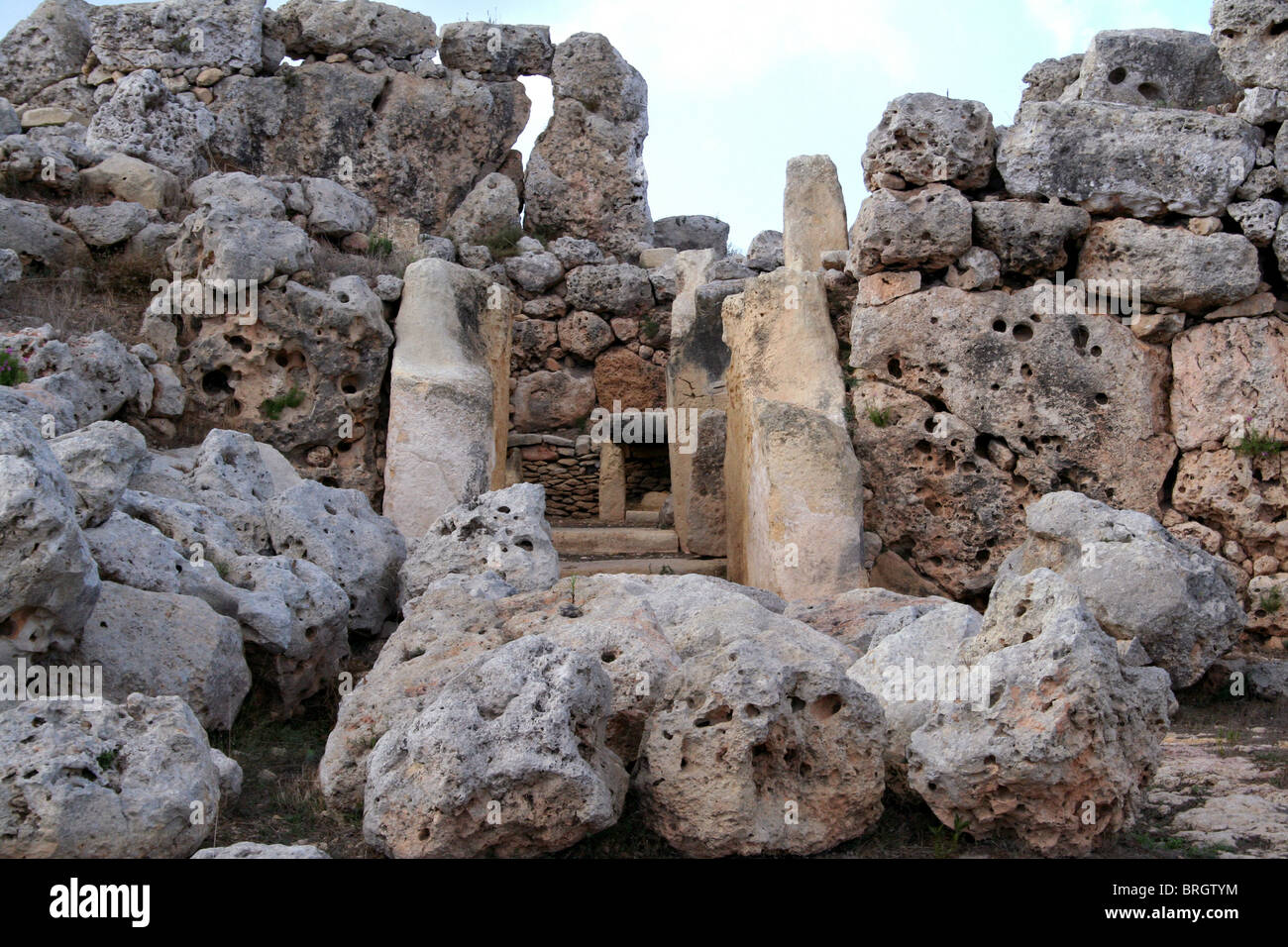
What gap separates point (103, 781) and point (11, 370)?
3531mm

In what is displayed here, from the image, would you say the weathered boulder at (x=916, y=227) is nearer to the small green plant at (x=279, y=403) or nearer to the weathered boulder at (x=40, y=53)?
the small green plant at (x=279, y=403)

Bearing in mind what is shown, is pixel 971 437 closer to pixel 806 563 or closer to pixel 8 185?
pixel 806 563

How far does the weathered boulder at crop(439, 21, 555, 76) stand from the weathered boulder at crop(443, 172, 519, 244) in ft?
4.27

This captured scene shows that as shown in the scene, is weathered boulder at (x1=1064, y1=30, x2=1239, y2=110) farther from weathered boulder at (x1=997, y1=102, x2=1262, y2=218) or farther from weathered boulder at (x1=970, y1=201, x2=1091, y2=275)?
weathered boulder at (x1=970, y1=201, x2=1091, y2=275)

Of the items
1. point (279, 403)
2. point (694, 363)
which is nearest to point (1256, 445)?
point (694, 363)

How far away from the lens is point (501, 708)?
11.2 ft

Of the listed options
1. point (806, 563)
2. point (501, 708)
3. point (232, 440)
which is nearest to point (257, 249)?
point (232, 440)

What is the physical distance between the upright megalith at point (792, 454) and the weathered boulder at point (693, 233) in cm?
561

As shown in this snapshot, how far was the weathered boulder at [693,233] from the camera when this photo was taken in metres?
13.4

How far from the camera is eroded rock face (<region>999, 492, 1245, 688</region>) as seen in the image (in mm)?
5352

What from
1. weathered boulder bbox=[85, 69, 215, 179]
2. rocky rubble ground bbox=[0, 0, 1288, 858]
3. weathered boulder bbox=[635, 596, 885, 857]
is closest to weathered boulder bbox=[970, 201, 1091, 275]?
rocky rubble ground bbox=[0, 0, 1288, 858]

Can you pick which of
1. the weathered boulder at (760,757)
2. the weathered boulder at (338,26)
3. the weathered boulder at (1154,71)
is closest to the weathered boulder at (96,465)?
the weathered boulder at (760,757)

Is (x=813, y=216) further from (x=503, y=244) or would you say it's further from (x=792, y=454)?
(x=503, y=244)
